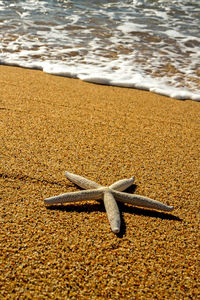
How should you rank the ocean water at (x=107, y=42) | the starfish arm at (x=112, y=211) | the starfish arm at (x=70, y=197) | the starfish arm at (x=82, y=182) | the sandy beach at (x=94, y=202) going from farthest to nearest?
the ocean water at (x=107, y=42) → the starfish arm at (x=82, y=182) → the starfish arm at (x=70, y=197) → the starfish arm at (x=112, y=211) → the sandy beach at (x=94, y=202)

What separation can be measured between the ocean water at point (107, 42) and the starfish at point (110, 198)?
2.81m

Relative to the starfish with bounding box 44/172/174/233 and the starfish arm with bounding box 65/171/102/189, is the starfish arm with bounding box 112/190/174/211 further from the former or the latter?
the starfish arm with bounding box 65/171/102/189

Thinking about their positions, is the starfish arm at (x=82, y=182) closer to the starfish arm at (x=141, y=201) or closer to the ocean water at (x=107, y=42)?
the starfish arm at (x=141, y=201)

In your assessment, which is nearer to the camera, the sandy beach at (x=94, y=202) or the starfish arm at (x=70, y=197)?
the sandy beach at (x=94, y=202)

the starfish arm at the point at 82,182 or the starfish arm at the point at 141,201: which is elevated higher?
the starfish arm at the point at 82,182

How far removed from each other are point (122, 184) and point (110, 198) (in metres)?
0.24

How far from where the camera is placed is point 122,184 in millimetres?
2426

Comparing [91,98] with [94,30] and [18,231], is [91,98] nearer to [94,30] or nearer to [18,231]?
[18,231]

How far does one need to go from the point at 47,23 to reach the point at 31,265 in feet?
23.0

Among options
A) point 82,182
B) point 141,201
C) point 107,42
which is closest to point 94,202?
point 82,182

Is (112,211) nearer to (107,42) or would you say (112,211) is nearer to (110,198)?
(110,198)

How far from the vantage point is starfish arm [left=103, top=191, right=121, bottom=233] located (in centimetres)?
206

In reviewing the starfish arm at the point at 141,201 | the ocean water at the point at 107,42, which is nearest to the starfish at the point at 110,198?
the starfish arm at the point at 141,201

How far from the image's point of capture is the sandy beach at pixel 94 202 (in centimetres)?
178
